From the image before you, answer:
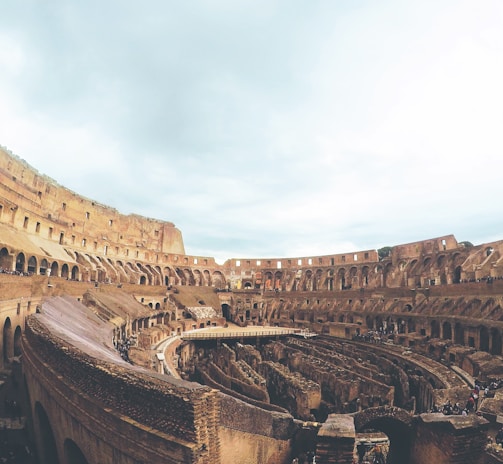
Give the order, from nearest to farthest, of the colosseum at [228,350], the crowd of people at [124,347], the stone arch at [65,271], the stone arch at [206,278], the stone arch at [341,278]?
1. the colosseum at [228,350]
2. the crowd of people at [124,347]
3. the stone arch at [65,271]
4. the stone arch at [341,278]
5. the stone arch at [206,278]

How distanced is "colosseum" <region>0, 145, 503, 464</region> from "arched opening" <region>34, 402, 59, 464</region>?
0.18 feet

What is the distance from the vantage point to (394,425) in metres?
11.0

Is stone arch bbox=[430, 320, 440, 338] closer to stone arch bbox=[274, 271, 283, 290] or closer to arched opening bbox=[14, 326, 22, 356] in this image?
arched opening bbox=[14, 326, 22, 356]

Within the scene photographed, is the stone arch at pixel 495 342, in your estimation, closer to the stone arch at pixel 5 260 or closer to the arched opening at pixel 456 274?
the arched opening at pixel 456 274

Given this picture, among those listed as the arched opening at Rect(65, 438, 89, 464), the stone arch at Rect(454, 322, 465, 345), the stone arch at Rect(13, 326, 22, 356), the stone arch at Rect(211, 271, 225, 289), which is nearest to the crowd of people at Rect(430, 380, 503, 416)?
→ the stone arch at Rect(454, 322, 465, 345)

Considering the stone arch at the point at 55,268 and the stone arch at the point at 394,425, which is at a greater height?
the stone arch at the point at 55,268

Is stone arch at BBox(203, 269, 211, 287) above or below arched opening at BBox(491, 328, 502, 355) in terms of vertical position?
above

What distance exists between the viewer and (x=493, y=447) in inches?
388

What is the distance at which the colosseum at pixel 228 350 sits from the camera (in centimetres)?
791

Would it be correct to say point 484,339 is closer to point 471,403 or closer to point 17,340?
point 471,403

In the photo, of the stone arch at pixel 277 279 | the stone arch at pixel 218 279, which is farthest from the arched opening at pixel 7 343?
the stone arch at pixel 277 279

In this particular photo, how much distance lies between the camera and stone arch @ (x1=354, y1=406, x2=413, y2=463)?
1057 cm

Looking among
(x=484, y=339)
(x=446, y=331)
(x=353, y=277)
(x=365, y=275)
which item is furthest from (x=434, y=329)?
(x=353, y=277)

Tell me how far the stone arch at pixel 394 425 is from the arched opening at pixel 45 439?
32.0 ft
